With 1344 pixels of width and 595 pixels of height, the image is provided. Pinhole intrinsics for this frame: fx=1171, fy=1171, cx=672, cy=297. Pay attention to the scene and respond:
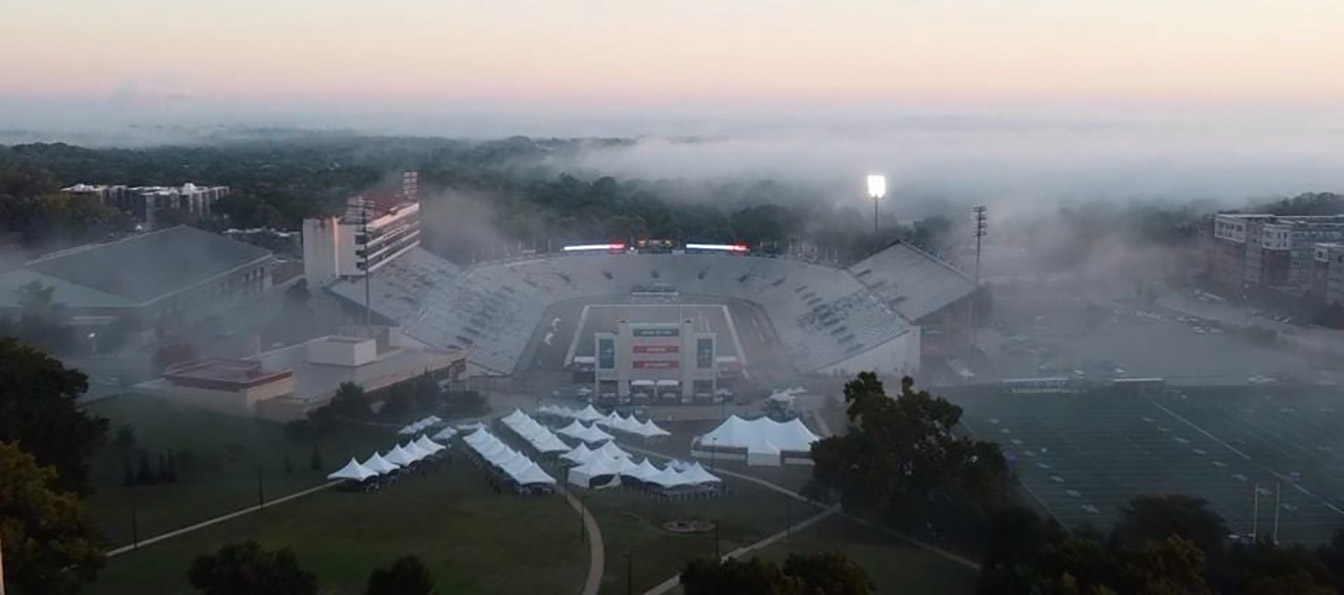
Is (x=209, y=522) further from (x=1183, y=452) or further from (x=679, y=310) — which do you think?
(x=679, y=310)

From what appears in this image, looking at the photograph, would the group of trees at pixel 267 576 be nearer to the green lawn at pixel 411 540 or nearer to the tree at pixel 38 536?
the tree at pixel 38 536

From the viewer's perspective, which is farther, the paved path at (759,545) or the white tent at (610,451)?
the white tent at (610,451)

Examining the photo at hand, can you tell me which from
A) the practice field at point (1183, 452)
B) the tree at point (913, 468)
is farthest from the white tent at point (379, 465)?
the practice field at point (1183, 452)

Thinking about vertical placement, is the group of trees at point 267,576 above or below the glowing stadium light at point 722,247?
below

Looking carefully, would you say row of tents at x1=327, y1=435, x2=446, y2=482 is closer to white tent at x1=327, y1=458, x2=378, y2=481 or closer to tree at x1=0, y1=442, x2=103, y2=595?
white tent at x1=327, y1=458, x2=378, y2=481

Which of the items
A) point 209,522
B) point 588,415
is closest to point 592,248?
point 588,415

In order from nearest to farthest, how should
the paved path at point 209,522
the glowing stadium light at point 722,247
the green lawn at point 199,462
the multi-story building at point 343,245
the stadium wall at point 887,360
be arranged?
the paved path at point 209,522 < the green lawn at point 199,462 < the stadium wall at point 887,360 < the multi-story building at point 343,245 < the glowing stadium light at point 722,247

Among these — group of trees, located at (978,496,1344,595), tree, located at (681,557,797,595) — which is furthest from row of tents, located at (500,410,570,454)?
tree, located at (681,557,797,595)
